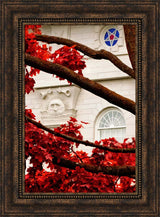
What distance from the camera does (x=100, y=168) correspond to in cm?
1059

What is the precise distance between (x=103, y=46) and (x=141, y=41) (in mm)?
919

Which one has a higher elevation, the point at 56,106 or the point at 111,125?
the point at 56,106

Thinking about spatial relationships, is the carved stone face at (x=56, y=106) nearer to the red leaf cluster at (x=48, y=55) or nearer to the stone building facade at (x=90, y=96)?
the stone building facade at (x=90, y=96)

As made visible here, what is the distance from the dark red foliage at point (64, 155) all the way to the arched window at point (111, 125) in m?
0.07

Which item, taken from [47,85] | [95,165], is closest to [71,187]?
[95,165]

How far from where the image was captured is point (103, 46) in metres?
10.9

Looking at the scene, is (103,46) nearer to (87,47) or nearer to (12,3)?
(87,47)

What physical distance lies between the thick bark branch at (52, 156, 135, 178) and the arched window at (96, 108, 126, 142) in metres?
0.36

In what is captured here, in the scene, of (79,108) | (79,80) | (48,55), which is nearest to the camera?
(79,80)

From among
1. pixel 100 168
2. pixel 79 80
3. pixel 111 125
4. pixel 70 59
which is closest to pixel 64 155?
pixel 100 168

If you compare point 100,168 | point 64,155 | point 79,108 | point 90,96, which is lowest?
point 100,168

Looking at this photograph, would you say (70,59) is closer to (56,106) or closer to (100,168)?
(56,106)

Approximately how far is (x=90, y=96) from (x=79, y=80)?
37 centimetres

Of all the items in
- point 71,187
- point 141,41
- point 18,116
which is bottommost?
point 71,187
